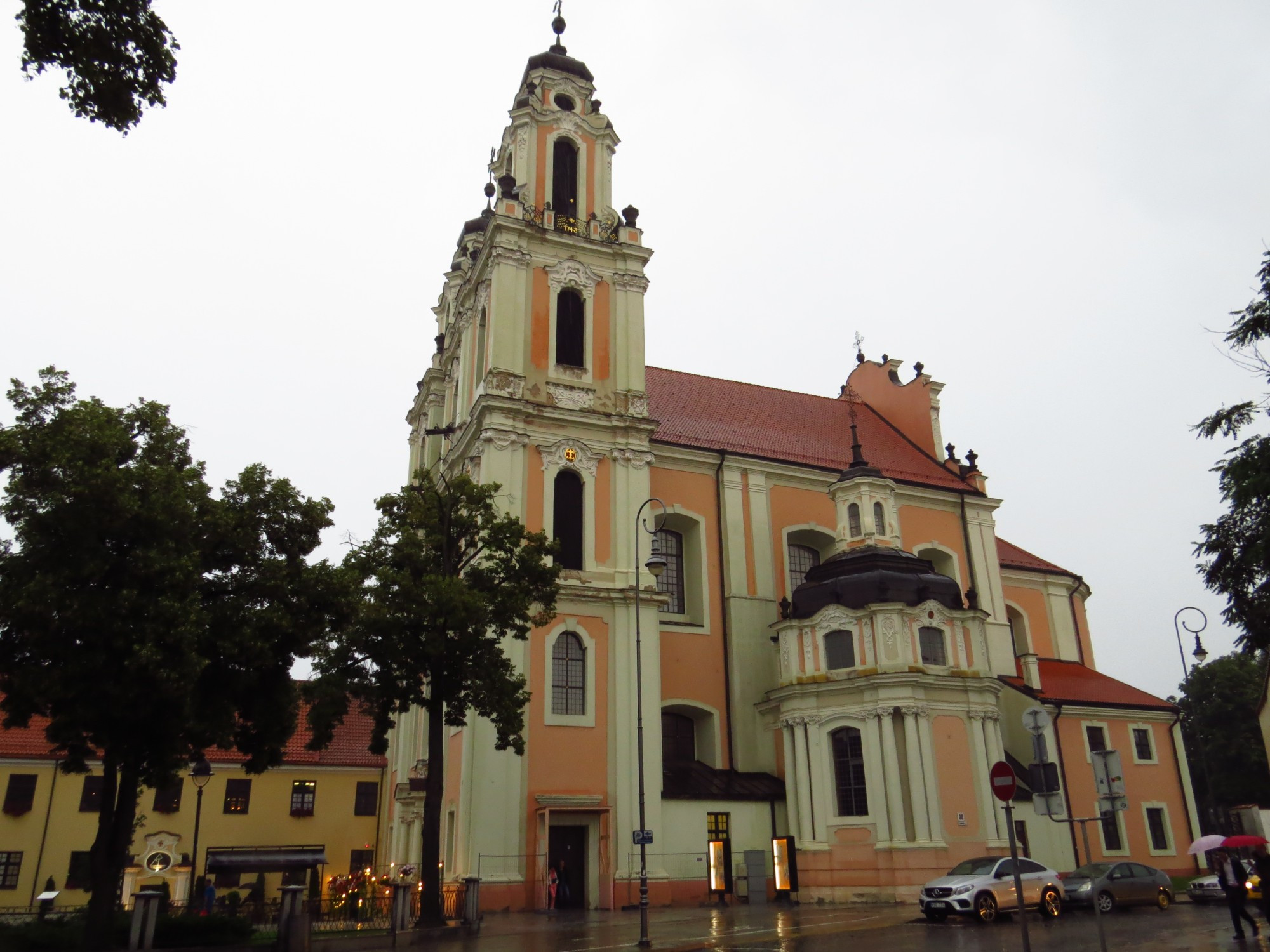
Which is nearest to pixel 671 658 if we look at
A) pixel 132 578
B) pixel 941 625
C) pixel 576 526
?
pixel 576 526

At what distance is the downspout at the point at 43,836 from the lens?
3594 cm

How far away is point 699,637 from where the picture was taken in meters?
32.0

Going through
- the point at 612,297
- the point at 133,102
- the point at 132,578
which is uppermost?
the point at 612,297

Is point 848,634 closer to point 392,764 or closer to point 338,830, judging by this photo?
point 392,764

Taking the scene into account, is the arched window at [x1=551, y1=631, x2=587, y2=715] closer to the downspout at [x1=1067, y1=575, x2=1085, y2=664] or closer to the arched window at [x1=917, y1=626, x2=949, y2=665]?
the arched window at [x1=917, y1=626, x2=949, y2=665]

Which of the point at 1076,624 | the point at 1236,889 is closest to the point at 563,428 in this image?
the point at 1236,889

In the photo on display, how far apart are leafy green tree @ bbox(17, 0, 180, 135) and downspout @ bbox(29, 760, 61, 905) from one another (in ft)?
109

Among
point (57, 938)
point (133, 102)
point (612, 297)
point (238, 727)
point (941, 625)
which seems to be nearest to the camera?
point (133, 102)

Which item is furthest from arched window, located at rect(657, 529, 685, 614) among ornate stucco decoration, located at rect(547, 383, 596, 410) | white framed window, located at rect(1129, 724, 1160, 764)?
white framed window, located at rect(1129, 724, 1160, 764)

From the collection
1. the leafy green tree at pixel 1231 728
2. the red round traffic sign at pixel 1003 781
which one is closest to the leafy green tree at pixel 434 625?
the red round traffic sign at pixel 1003 781

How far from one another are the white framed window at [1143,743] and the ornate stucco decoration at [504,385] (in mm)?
23995

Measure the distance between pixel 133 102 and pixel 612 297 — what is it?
82.8 feet

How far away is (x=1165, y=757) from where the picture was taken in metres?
36.0

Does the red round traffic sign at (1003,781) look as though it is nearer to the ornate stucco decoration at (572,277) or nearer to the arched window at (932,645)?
the arched window at (932,645)
